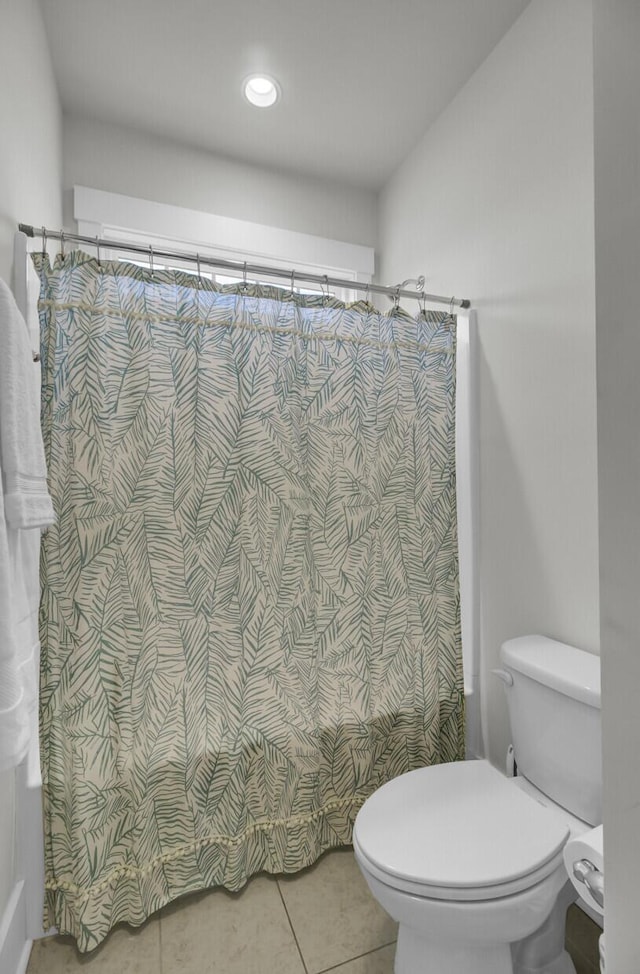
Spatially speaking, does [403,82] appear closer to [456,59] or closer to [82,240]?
[456,59]

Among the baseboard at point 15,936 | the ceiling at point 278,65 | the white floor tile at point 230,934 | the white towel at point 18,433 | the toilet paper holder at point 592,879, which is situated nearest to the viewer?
the toilet paper holder at point 592,879

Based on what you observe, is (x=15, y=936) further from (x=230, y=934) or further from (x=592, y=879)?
(x=592, y=879)

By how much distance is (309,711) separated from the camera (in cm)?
166

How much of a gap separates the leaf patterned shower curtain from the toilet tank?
387 mm

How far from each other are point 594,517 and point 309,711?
1.05 m

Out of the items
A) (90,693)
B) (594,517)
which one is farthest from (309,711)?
(594,517)

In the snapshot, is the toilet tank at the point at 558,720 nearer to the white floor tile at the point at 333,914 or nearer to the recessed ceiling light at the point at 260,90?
the white floor tile at the point at 333,914

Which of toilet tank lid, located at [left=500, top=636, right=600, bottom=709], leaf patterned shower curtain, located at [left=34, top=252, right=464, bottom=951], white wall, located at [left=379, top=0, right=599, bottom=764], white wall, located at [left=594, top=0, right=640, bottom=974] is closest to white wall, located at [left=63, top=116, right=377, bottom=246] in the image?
white wall, located at [left=379, top=0, right=599, bottom=764]

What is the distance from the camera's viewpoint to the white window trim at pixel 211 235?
2094 mm

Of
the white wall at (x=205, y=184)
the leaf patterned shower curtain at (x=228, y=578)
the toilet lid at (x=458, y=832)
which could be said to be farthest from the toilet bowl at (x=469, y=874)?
the white wall at (x=205, y=184)

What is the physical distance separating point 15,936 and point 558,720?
145 cm

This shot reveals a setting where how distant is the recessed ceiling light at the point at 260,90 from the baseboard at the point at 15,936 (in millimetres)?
2675

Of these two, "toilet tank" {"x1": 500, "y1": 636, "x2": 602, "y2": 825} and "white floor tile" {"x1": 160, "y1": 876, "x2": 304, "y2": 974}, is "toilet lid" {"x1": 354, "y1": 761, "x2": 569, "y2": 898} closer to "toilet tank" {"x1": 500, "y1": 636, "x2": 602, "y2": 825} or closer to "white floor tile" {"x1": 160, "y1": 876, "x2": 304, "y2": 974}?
"toilet tank" {"x1": 500, "y1": 636, "x2": 602, "y2": 825}

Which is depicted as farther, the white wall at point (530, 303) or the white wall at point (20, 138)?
the white wall at point (530, 303)
